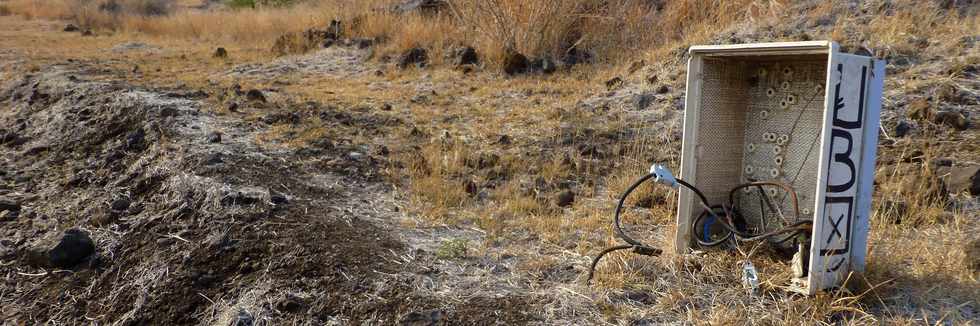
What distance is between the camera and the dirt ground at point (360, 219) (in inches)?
111

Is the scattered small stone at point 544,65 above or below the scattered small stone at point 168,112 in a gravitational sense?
above

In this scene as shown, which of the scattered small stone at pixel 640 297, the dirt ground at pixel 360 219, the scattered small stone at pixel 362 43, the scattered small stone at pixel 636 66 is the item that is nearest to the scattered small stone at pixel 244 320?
Answer: the dirt ground at pixel 360 219

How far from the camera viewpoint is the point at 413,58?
9.21 metres

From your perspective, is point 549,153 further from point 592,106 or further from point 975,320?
point 975,320

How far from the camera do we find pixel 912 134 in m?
4.55

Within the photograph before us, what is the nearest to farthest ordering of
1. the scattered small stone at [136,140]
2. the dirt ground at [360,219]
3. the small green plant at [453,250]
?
the dirt ground at [360,219]
the small green plant at [453,250]
the scattered small stone at [136,140]

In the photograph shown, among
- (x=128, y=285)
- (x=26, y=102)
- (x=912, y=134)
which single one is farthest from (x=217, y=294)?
(x=26, y=102)

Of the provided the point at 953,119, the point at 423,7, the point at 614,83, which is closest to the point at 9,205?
the point at 614,83

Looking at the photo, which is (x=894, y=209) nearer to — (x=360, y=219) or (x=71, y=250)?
(x=360, y=219)

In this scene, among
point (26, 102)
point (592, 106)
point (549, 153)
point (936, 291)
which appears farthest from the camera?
A: point (26, 102)

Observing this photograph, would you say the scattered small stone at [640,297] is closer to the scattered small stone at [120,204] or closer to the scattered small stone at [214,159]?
the scattered small stone at [214,159]

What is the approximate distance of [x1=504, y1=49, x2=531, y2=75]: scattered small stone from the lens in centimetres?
830

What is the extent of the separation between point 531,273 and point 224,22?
15.6 metres

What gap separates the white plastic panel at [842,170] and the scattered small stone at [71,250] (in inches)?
134
